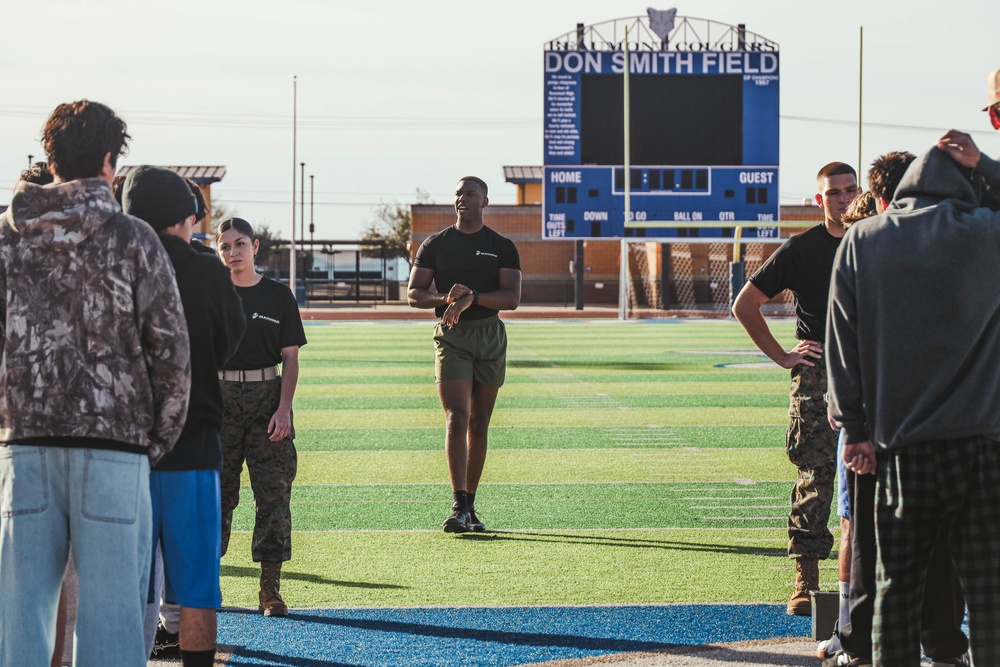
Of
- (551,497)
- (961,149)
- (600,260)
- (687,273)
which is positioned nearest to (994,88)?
(961,149)

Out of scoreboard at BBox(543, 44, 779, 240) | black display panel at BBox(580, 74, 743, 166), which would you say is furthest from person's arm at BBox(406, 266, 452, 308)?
black display panel at BBox(580, 74, 743, 166)

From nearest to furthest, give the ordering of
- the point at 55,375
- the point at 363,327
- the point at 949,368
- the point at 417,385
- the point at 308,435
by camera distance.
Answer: the point at 55,375, the point at 949,368, the point at 308,435, the point at 417,385, the point at 363,327

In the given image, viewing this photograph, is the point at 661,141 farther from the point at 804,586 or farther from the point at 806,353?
the point at 804,586

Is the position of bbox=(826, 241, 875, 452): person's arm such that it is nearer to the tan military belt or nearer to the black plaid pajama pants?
→ the black plaid pajama pants

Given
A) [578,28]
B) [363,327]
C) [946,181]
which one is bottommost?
[363,327]

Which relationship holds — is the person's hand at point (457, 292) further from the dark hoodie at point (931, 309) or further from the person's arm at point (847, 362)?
the dark hoodie at point (931, 309)

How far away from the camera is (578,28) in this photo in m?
34.9

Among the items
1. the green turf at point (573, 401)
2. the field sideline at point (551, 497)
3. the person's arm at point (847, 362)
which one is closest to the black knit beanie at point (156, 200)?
the person's arm at point (847, 362)

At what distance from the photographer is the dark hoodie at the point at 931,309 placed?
12.5 ft

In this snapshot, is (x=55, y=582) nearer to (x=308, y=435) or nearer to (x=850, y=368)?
(x=850, y=368)

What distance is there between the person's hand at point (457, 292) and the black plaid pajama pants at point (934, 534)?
381 cm

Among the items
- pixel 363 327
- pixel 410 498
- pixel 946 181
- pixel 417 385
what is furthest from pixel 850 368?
pixel 363 327

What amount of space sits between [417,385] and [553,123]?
1842 centimetres

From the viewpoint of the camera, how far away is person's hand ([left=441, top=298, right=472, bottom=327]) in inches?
293
